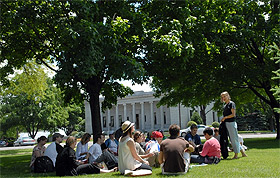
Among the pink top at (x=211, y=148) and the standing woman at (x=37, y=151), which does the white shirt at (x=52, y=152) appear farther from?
the pink top at (x=211, y=148)

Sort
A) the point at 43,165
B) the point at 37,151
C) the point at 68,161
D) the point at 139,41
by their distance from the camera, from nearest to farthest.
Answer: the point at 68,161 → the point at 43,165 → the point at 37,151 → the point at 139,41

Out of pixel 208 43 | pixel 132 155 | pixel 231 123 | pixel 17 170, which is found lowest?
pixel 17 170

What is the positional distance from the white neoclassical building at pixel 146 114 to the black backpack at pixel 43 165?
6419 centimetres

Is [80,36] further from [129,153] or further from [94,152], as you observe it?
[129,153]

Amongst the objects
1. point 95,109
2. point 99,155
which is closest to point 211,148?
point 99,155

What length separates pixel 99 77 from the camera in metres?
16.0

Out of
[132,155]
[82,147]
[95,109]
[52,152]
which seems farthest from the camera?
[95,109]

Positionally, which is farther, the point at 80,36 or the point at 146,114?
the point at 146,114

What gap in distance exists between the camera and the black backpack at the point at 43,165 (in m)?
10.7

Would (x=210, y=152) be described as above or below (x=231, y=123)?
below

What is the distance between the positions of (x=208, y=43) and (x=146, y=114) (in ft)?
221

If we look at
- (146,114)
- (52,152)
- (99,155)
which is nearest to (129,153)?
(99,155)

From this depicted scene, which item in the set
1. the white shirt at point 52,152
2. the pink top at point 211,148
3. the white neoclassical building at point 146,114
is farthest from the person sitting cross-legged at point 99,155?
the white neoclassical building at point 146,114

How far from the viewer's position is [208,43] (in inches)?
583
